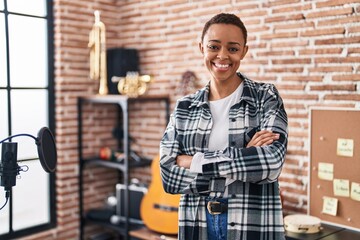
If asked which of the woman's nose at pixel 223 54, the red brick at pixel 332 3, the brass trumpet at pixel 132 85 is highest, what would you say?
the red brick at pixel 332 3

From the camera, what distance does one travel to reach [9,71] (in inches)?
134

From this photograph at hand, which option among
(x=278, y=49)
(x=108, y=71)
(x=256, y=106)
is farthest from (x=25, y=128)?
(x=256, y=106)

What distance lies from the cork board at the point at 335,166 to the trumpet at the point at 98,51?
5.62 feet

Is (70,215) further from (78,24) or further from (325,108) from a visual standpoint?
(325,108)

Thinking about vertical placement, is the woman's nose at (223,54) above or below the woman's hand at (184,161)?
above

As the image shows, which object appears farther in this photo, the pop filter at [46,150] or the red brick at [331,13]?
the red brick at [331,13]

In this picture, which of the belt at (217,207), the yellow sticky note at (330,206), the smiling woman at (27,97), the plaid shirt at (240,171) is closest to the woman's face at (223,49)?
the plaid shirt at (240,171)

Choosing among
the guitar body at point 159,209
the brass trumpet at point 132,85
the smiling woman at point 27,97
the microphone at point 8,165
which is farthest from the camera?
the brass trumpet at point 132,85

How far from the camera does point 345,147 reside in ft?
8.76

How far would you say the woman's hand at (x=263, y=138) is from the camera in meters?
1.80

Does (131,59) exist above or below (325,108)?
above

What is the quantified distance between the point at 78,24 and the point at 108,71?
1.50 ft

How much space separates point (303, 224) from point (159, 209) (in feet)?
3.40

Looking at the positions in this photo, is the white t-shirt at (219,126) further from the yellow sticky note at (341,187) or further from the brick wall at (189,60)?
the yellow sticky note at (341,187)
